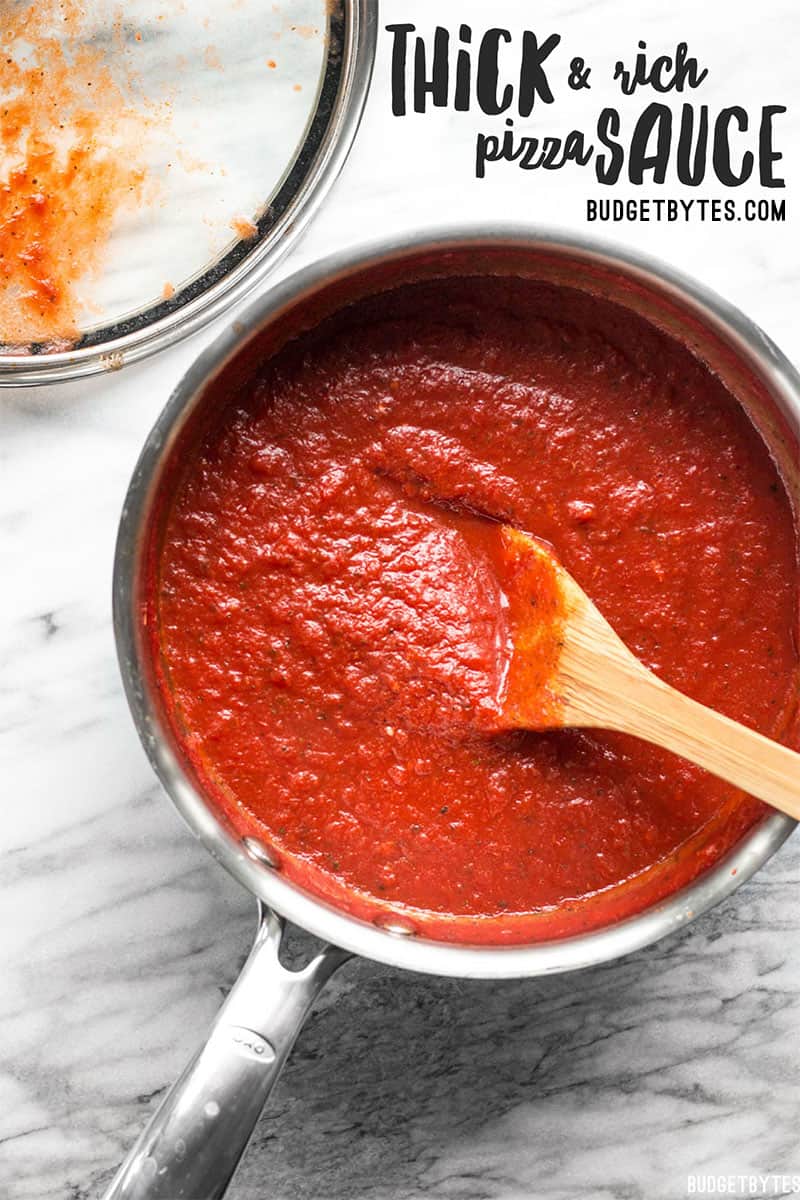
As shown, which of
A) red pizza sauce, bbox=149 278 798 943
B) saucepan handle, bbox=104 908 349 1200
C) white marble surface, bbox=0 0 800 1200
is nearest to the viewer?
saucepan handle, bbox=104 908 349 1200

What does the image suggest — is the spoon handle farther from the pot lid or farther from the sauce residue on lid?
the sauce residue on lid

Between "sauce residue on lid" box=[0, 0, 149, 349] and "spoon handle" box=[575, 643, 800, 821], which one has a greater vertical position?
"sauce residue on lid" box=[0, 0, 149, 349]

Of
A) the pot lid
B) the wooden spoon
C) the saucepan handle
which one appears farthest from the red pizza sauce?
the pot lid

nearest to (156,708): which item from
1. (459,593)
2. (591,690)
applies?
(459,593)

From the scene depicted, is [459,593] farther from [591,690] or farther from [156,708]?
[156,708]

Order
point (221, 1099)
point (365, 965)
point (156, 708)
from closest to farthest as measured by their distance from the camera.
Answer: point (221, 1099), point (156, 708), point (365, 965)

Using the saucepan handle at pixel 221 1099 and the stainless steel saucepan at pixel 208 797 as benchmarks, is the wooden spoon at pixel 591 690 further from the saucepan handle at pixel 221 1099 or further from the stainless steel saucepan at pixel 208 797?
the saucepan handle at pixel 221 1099
